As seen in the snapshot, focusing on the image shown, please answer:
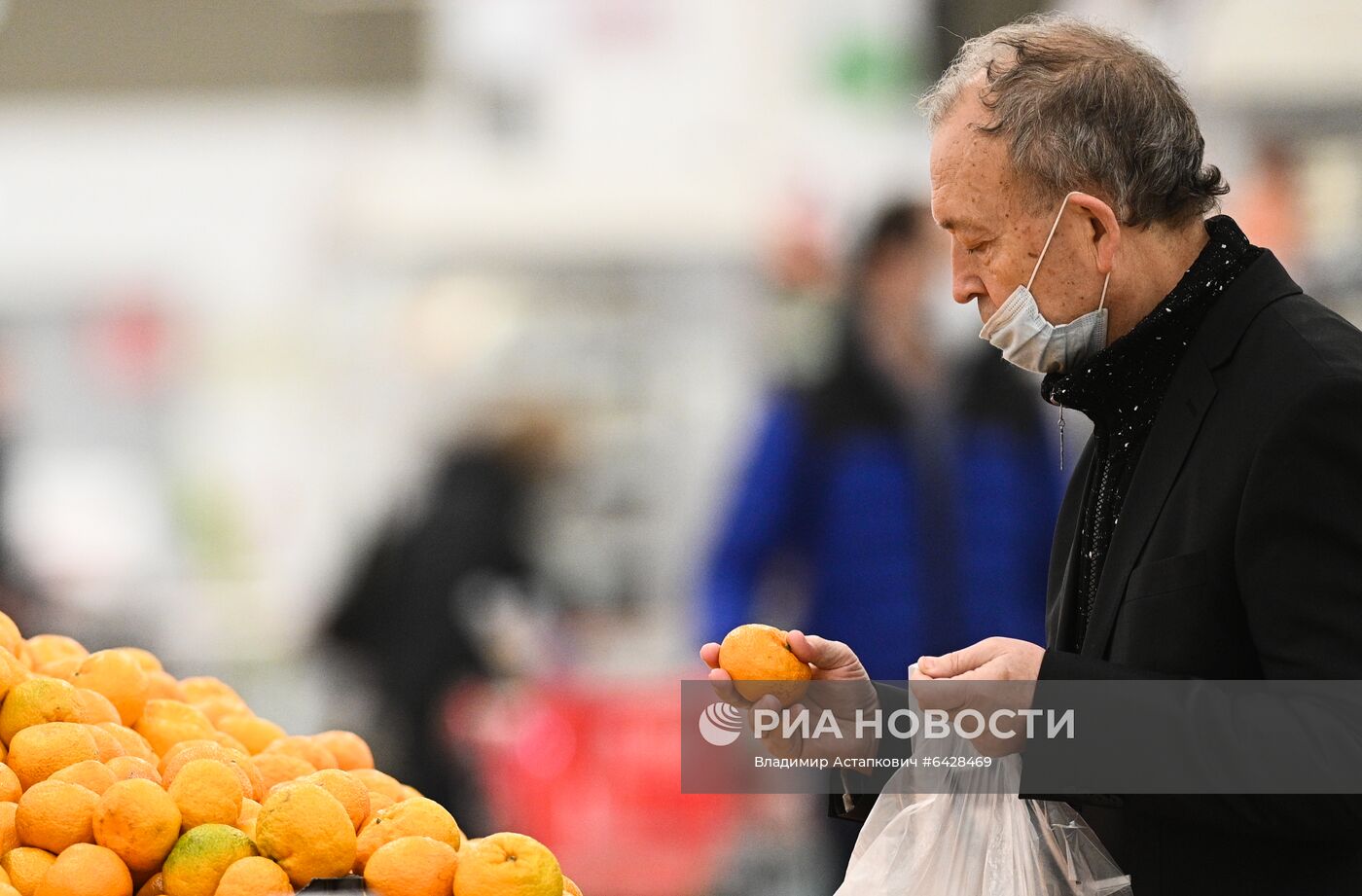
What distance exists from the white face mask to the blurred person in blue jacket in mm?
2010

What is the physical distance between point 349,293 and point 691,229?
110 inches

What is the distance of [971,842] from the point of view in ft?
6.51

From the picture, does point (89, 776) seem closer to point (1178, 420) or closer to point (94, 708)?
point (94, 708)

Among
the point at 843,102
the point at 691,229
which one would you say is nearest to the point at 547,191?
the point at 691,229

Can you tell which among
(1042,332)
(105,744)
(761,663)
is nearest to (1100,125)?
(1042,332)

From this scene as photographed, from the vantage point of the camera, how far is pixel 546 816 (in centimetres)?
571

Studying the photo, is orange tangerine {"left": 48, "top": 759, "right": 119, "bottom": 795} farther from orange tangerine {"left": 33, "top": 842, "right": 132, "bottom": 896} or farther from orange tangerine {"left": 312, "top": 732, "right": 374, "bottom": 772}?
orange tangerine {"left": 312, "top": 732, "right": 374, "bottom": 772}

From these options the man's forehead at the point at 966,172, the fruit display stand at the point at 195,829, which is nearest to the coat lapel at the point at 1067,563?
the man's forehead at the point at 966,172

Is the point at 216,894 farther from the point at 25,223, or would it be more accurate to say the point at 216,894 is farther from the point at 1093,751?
the point at 25,223

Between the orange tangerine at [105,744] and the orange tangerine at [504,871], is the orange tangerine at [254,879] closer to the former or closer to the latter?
the orange tangerine at [504,871]

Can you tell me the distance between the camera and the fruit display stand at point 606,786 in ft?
18.2

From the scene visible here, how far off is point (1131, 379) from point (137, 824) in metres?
1.25

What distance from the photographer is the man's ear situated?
192 cm

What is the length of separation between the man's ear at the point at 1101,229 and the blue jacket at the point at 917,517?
2091 mm
